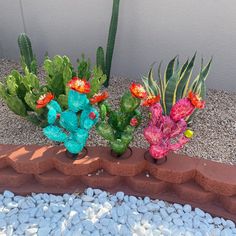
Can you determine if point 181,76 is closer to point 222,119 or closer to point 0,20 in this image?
point 222,119

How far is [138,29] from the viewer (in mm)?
2787

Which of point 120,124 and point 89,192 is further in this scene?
point 89,192

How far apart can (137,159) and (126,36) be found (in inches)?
44.0

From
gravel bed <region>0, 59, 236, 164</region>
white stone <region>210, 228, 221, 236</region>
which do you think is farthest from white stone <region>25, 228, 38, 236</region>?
white stone <region>210, 228, 221, 236</region>

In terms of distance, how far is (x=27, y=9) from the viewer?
10.0ft

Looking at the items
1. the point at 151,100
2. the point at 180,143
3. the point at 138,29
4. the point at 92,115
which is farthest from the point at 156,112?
the point at 138,29

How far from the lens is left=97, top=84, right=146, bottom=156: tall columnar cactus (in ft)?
6.36

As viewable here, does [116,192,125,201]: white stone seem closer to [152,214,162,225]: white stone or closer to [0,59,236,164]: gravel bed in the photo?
[152,214,162,225]: white stone

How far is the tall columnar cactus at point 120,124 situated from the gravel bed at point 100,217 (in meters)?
0.33

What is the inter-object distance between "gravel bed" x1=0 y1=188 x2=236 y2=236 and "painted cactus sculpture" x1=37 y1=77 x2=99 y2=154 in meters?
0.33

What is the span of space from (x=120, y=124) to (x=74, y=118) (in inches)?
10.2

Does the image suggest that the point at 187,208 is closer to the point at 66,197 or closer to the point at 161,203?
the point at 161,203

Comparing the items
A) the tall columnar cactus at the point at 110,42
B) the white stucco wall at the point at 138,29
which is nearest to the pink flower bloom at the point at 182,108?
the tall columnar cactus at the point at 110,42

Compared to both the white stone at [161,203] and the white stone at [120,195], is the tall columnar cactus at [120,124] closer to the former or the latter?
the white stone at [120,195]
